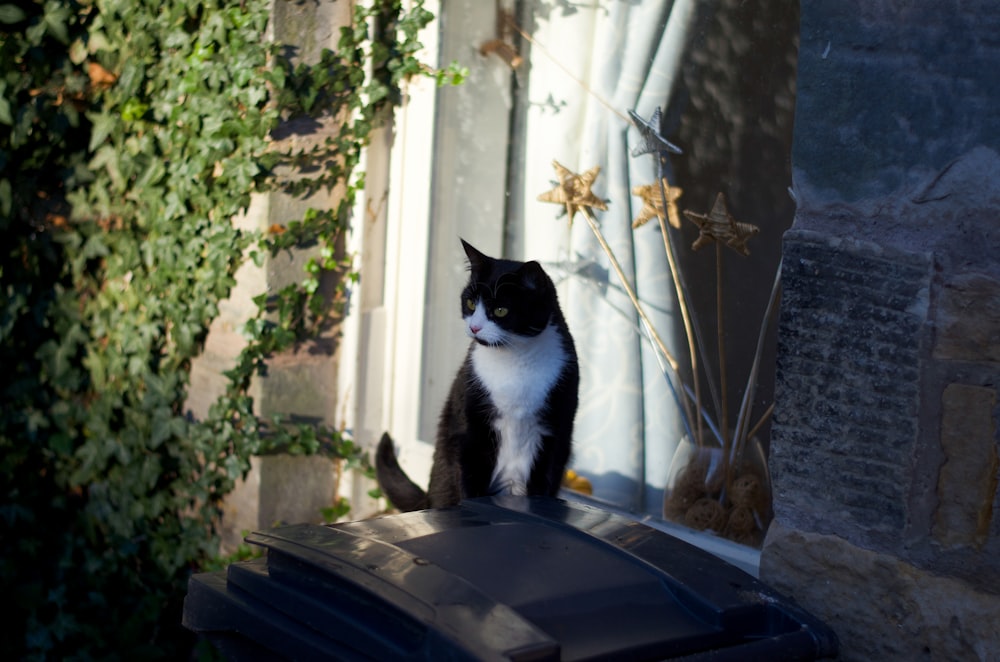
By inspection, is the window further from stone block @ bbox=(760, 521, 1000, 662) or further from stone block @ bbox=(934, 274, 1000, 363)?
stone block @ bbox=(934, 274, 1000, 363)

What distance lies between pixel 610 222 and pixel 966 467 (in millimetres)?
1503

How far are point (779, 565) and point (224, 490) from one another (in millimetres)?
2289

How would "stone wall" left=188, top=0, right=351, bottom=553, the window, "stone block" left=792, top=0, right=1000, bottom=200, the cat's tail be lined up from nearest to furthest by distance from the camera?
"stone block" left=792, top=0, right=1000, bottom=200, the window, the cat's tail, "stone wall" left=188, top=0, right=351, bottom=553

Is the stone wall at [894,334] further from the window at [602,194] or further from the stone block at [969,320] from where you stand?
the window at [602,194]

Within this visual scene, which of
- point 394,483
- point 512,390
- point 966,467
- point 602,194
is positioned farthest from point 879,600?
point 602,194

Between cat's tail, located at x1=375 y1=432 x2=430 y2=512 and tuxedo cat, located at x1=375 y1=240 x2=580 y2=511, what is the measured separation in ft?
1.01

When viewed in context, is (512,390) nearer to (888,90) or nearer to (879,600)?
(879,600)

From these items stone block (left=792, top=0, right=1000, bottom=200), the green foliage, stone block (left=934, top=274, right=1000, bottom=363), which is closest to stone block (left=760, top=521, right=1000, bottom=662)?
stone block (left=934, top=274, right=1000, bottom=363)

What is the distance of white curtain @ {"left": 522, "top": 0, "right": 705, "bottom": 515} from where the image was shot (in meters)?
2.77

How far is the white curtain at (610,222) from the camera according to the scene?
2.77m

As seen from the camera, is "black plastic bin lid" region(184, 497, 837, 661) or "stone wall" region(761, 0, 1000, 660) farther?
"stone wall" region(761, 0, 1000, 660)

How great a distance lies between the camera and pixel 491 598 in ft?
4.27

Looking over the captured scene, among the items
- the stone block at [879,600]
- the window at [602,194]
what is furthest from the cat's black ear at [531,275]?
the stone block at [879,600]

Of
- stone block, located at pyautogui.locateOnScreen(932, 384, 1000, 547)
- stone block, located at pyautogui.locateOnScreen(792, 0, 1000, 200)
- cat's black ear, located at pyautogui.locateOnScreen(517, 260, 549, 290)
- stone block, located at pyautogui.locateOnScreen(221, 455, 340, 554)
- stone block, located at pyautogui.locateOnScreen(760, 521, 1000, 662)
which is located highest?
stone block, located at pyautogui.locateOnScreen(792, 0, 1000, 200)
